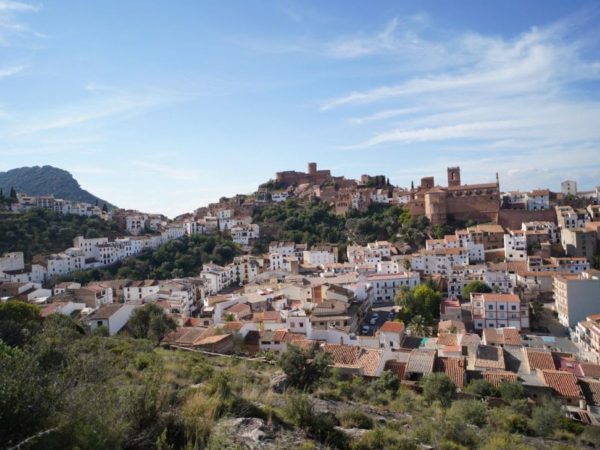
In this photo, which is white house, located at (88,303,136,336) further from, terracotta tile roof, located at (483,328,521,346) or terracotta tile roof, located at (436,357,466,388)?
terracotta tile roof, located at (483,328,521,346)

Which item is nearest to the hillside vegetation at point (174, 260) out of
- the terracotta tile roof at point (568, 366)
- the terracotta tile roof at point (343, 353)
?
the terracotta tile roof at point (343, 353)

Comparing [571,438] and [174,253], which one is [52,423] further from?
[174,253]

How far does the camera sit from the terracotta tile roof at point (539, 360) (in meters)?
14.5

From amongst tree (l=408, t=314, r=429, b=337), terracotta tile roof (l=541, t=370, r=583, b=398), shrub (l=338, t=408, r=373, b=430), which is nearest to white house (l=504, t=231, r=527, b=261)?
tree (l=408, t=314, r=429, b=337)

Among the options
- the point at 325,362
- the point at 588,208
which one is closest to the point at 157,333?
the point at 325,362

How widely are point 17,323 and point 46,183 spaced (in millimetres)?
96940

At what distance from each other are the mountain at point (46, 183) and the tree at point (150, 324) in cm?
7867

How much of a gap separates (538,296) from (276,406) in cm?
2665

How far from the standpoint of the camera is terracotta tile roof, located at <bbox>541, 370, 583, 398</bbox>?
12.5 m

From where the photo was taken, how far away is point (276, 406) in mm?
5715

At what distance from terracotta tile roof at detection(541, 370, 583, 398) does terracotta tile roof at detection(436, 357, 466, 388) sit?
A: 2481 millimetres

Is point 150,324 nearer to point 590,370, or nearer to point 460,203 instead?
point 590,370

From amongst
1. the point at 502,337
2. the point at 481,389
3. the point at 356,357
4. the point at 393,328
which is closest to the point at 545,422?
the point at 481,389

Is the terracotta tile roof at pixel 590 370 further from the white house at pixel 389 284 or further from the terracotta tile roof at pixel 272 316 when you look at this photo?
the white house at pixel 389 284
